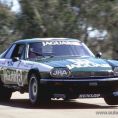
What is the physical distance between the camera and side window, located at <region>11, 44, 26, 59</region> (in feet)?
47.7

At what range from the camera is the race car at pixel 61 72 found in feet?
41.6

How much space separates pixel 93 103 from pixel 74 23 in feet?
73.2

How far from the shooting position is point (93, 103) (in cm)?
1445

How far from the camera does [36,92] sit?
13.0 metres

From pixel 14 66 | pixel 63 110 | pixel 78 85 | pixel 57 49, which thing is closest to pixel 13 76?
pixel 14 66

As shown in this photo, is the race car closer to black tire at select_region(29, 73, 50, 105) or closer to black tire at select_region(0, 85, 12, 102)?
black tire at select_region(29, 73, 50, 105)

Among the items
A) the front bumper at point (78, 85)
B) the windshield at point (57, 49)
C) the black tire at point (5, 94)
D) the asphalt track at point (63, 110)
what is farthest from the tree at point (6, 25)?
the front bumper at point (78, 85)

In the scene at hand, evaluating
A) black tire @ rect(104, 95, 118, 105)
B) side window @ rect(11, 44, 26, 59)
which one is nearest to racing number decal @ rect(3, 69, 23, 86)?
side window @ rect(11, 44, 26, 59)

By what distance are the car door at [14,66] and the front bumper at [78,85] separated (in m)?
1.50

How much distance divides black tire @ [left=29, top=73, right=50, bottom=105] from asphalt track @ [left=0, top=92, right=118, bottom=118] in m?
0.18

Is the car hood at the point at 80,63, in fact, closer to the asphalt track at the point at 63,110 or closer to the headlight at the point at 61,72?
the headlight at the point at 61,72

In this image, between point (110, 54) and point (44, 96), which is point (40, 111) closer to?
point (44, 96)

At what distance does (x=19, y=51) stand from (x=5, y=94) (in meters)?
1.42

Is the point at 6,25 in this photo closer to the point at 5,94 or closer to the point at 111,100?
the point at 5,94
